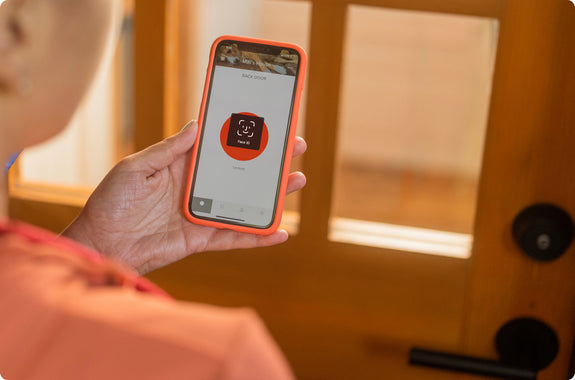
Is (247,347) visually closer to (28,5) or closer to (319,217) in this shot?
(28,5)

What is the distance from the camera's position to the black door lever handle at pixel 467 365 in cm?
67

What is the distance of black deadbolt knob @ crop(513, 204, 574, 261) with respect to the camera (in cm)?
64

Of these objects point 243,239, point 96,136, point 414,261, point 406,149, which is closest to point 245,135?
point 243,239

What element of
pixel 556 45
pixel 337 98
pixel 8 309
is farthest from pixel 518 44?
pixel 8 309

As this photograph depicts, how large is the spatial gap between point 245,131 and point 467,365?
41 cm

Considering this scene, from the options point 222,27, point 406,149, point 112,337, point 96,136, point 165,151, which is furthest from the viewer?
point 406,149

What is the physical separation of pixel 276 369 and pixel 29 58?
249 mm

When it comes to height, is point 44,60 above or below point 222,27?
below

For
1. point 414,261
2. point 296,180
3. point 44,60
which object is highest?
point 44,60

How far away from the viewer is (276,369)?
Result: 0.27 meters

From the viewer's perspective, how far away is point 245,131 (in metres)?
0.61

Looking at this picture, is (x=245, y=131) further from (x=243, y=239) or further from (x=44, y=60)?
(x=44, y=60)

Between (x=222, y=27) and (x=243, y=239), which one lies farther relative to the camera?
(x=222, y=27)

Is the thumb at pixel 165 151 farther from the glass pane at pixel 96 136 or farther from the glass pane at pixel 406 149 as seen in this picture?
the glass pane at pixel 406 149
